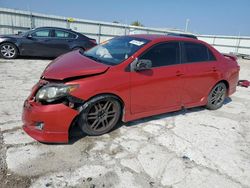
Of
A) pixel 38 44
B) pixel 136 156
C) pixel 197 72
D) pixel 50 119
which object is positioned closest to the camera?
pixel 50 119

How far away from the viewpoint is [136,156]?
9.67 feet

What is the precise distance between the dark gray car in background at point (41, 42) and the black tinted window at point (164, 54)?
6.67 m

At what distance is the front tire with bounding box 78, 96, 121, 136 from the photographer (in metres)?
3.14

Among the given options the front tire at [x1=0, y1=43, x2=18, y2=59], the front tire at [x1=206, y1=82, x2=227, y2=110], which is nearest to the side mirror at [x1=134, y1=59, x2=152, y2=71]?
the front tire at [x1=206, y1=82, x2=227, y2=110]

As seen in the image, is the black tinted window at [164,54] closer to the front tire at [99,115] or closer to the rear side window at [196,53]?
the rear side window at [196,53]

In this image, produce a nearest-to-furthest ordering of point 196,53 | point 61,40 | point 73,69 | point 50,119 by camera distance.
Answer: point 50,119, point 73,69, point 196,53, point 61,40

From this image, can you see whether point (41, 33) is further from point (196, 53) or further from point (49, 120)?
point (49, 120)

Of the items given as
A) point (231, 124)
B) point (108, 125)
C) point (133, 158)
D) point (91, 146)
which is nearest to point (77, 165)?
point (91, 146)

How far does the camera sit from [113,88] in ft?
10.5

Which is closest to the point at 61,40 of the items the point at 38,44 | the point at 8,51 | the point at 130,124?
the point at 38,44

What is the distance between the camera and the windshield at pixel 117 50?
352cm

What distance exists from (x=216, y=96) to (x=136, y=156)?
2890 millimetres

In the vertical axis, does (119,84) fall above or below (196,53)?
below

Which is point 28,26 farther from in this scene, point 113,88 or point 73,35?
point 113,88
